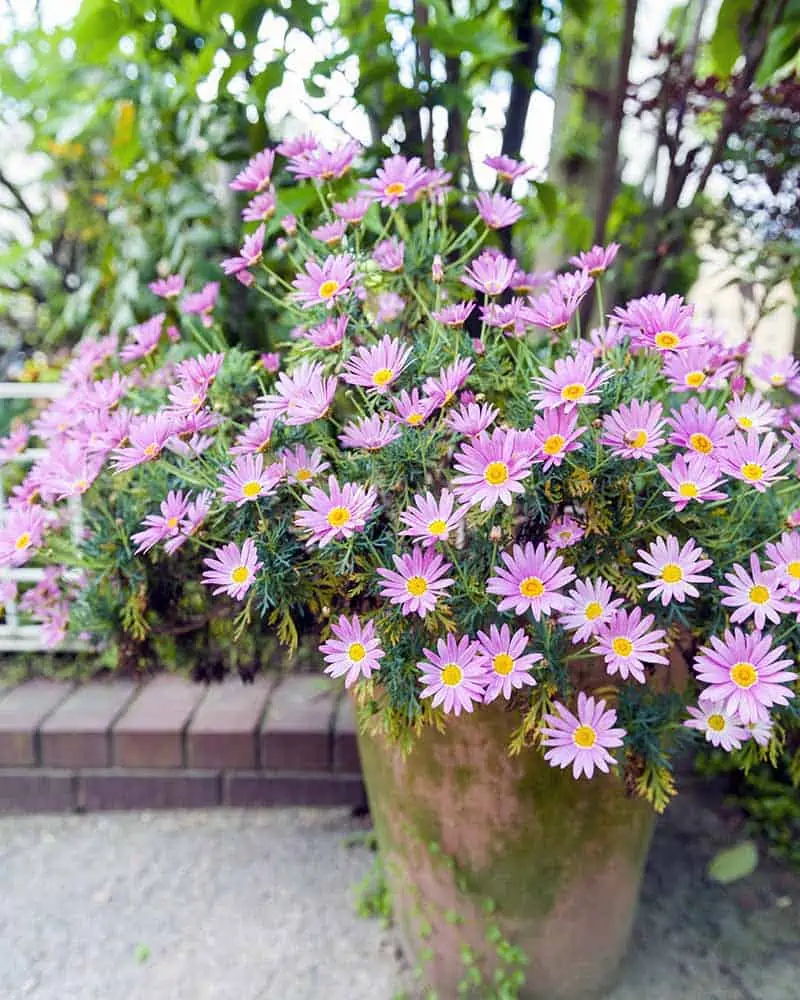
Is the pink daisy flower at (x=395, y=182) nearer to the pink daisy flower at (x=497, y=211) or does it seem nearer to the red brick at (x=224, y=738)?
the pink daisy flower at (x=497, y=211)

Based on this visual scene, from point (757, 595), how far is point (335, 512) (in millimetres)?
446

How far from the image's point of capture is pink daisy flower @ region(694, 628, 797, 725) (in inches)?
32.5

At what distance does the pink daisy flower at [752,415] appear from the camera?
0.96m

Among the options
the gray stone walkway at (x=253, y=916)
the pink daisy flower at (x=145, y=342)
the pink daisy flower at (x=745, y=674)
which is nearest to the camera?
the pink daisy flower at (x=745, y=674)

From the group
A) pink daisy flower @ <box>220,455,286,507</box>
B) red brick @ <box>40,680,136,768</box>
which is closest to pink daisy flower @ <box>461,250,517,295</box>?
pink daisy flower @ <box>220,455,286,507</box>

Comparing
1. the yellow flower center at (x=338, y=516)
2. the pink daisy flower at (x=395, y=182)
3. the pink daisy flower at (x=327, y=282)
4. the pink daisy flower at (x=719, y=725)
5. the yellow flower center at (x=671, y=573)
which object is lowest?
the pink daisy flower at (x=719, y=725)

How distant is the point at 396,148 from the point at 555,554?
1.03 meters

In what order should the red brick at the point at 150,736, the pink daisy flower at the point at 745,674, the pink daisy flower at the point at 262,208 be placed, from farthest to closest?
1. the red brick at the point at 150,736
2. the pink daisy flower at the point at 262,208
3. the pink daisy flower at the point at 745,674

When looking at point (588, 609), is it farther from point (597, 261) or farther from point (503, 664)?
point (597, 261)

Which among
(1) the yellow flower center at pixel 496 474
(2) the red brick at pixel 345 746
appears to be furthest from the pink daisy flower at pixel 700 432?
(2) the red brick at pixel 345 746

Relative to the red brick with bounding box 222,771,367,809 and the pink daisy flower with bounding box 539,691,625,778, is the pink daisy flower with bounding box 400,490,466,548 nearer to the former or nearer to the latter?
the pink daisy flower with bounding box 539,691,625,778

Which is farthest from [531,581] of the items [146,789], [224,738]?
[146,789]

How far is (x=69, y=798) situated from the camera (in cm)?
182

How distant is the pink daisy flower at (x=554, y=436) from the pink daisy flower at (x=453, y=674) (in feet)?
0.66
